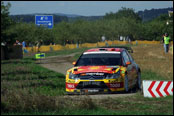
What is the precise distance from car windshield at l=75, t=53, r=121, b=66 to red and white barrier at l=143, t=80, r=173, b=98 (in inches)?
76.0

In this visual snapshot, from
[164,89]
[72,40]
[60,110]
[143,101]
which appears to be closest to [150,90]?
[164,89]

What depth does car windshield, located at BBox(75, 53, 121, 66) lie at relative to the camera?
15320 mm

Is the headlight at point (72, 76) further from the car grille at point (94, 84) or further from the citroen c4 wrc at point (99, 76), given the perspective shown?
the car grille at point (94, 84)

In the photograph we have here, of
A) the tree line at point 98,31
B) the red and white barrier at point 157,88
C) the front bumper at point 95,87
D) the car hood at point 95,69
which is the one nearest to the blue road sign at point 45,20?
the tree line at point 98,31

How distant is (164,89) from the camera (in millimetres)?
13758

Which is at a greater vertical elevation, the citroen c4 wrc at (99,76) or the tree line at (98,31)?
the tree line at (98,31)

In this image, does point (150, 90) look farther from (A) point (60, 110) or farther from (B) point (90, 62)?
(A) point (60, 110)

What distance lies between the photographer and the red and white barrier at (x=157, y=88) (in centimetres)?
1361

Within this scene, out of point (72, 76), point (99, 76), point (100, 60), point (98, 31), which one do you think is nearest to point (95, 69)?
point (99, 76)

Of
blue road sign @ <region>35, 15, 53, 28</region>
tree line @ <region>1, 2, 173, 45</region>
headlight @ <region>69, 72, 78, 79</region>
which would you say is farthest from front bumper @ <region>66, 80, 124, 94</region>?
tree line @ <region>1, 2, 173, 45</region>

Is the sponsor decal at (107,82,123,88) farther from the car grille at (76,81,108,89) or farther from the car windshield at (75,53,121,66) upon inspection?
the car windshield at (75,53,121,66)

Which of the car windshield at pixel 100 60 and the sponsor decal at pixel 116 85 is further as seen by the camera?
the car windshield at pixel 100 60

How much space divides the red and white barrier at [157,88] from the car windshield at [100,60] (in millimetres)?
1932

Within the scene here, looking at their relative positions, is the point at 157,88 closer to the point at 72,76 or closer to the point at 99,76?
the point at 99,76
